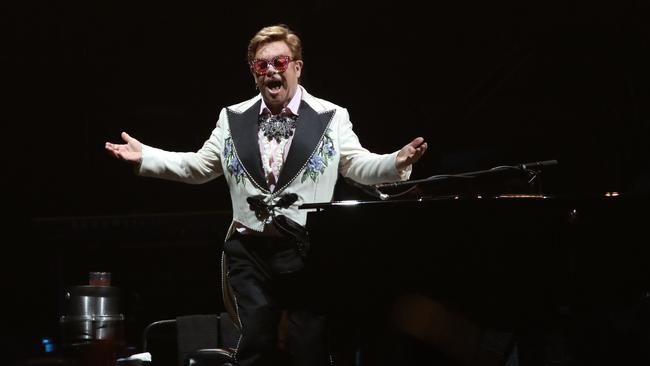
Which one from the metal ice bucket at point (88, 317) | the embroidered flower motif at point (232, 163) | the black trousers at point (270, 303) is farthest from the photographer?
the metal ice bucket at point (88, 317)

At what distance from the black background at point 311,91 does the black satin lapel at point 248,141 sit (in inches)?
96.3

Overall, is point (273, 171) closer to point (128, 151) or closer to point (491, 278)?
point (128, 151)

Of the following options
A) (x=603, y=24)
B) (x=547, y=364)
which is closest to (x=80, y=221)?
(x=603, y=24)

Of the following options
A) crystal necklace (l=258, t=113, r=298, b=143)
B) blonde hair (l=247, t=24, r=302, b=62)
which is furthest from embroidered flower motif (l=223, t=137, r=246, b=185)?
blonde hair (l=247, t=24, r=302, b=62)

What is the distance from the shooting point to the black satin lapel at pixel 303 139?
318cm

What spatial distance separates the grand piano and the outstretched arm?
60cm

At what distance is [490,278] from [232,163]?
4.13 feet

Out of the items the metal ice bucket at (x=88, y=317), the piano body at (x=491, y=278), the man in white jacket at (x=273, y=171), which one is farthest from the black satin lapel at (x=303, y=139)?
the metal ice bucket at (x=88, y=317)

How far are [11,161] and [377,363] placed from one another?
15.1 ft

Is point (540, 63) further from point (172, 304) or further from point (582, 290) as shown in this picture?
point (582, 290)

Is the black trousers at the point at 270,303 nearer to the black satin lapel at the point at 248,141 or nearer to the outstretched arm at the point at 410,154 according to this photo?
the black satin lapel at the point at 248,141

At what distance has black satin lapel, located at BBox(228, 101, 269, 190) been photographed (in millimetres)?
3199

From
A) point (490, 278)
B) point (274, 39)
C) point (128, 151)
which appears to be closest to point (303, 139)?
point (274, 39)

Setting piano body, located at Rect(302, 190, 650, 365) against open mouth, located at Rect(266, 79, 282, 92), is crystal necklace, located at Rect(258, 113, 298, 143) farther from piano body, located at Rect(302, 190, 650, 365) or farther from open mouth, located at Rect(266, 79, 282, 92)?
piano body, located at Rect(302, 190, 650, 365)
